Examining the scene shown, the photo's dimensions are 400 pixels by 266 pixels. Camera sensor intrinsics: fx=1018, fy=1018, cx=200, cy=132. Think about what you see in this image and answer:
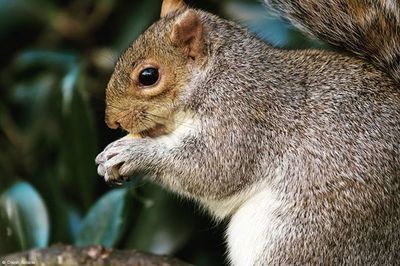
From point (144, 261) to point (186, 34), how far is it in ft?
1.52

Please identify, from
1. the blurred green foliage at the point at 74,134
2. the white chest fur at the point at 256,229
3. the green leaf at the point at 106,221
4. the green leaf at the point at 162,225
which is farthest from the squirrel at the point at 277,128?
the green leaf at the point at 162,225

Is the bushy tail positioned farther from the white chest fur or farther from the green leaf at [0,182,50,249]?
the green leaf at [0,182,50,249]

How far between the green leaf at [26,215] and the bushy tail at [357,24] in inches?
31.3

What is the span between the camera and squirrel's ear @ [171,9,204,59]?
1972 mm

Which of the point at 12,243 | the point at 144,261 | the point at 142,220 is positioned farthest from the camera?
the point at 142,220

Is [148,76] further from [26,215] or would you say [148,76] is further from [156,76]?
[26,215]

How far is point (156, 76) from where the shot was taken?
6.54ft

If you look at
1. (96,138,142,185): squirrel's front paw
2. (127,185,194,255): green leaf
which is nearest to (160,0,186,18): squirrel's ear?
(96,138,142,185): squirrel's front paw

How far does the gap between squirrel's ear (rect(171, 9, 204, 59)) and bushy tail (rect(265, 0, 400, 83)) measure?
6.8 inches

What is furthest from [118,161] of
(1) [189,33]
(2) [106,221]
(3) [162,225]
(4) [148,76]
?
(3) [162,225]

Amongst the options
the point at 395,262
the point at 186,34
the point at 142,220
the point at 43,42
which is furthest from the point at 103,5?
the point at 395,262

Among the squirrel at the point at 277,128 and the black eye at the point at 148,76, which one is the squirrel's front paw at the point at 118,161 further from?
the black eye at the point at 148,76

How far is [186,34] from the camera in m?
1.99

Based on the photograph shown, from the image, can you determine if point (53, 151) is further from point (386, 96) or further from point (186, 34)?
point (386, 96)
